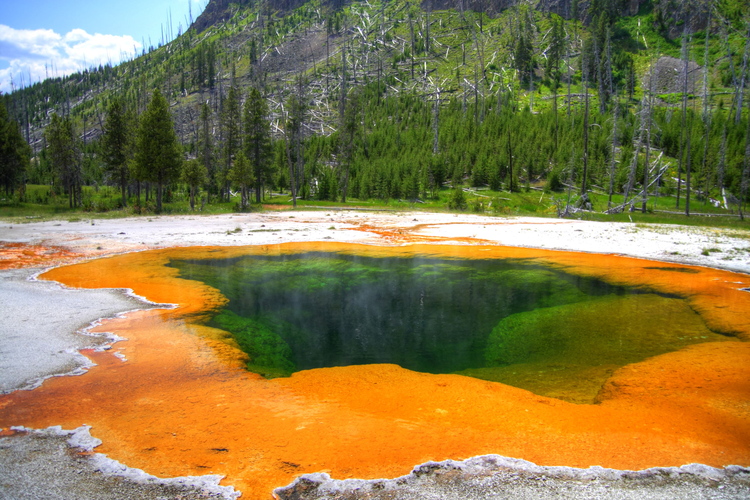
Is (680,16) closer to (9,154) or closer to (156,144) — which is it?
(156,144)

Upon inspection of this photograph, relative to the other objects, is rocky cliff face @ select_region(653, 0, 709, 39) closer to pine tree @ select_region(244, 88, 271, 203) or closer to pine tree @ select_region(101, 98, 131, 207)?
pine tree @ select_region(244, 88, 271, 203)

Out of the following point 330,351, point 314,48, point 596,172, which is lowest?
point 330,351

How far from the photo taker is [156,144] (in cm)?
4112

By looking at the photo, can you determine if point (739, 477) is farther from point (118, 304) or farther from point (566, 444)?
point (118, 304)

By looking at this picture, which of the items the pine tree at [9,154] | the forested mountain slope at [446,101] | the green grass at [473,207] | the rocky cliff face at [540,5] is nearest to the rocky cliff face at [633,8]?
the rocky cliff face at [540,5]

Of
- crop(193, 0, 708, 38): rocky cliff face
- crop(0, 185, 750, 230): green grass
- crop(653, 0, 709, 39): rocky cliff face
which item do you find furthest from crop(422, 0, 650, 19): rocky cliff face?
crop(0, 185, 750, 230): green grass

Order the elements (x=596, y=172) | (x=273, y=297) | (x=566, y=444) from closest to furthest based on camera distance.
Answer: (x=566, y=444)
(x=273, y=297)
(x=596, y=172)

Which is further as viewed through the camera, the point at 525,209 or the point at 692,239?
the point at 525,209

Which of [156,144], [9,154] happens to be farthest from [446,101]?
[9,154]

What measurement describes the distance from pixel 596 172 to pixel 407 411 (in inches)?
2713

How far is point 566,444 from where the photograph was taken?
4.66 m

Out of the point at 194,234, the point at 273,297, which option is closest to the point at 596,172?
the point at 194,234

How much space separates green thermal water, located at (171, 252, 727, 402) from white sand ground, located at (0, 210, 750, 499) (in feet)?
8.98

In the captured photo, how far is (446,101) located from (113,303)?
106973 millimetres
